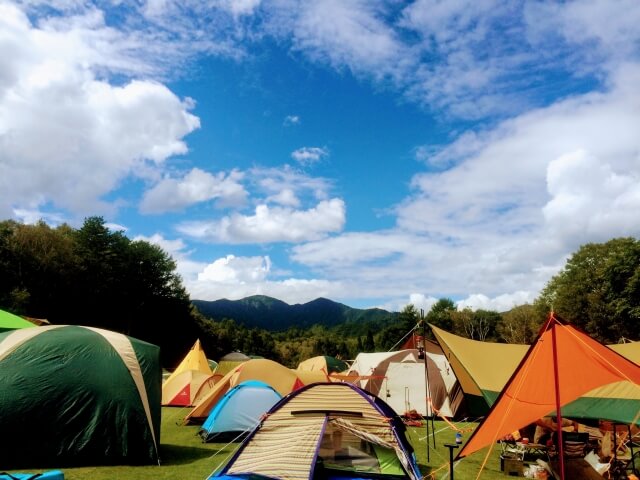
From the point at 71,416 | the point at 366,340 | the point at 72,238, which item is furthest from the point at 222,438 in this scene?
the point at 366,340

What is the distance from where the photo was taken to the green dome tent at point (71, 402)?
277 inches

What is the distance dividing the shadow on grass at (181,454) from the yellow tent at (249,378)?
283 centimetres

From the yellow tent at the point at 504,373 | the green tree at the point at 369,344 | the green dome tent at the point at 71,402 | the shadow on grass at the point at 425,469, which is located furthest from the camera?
the green tree at the point at 369,344

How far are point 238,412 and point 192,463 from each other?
2.41m

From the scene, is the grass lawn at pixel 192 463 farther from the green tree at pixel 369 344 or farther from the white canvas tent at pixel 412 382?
the green tree at pixel 369 344

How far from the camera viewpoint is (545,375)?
20.6 feet

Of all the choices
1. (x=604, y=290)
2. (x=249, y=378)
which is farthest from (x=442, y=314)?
(x=249, y=378)

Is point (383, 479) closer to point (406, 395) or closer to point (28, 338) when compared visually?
point (28, 338)

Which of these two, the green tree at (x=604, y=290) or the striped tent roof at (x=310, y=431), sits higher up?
the green tree at (x=604, y=290)

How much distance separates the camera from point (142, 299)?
42500mm

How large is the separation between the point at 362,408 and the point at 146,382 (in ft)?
12.6

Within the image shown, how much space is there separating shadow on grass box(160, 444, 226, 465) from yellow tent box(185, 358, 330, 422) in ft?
9.27

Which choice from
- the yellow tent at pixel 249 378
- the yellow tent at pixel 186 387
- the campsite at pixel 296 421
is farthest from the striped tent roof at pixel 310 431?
the yellow tent at pixel 186 387

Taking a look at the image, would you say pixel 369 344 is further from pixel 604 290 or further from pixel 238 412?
pixel 238 412
